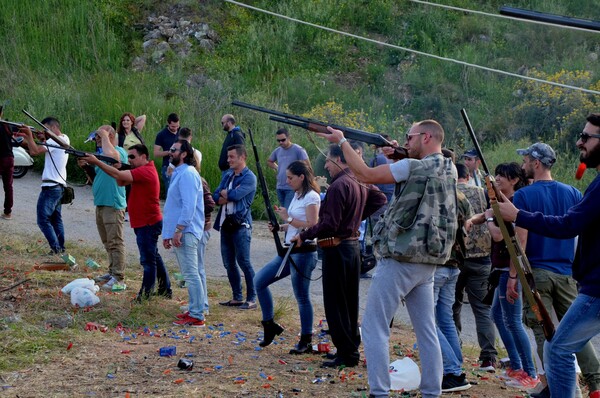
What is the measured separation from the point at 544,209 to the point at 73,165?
13571mm

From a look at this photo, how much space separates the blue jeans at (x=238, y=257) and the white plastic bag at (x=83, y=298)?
160cm

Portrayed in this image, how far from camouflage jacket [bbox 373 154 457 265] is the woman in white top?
2.22 metres

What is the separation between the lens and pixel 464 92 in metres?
23.2

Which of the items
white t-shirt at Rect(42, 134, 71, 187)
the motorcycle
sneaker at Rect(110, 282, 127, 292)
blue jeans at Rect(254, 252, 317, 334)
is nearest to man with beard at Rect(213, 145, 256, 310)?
sneaker at Rect(110, 282, 127, 292)

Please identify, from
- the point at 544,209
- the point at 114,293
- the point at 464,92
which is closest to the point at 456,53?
the point at 464,92

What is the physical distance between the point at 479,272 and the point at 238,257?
3.10 m

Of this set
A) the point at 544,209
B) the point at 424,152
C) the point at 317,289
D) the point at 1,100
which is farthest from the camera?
the point at 1,100

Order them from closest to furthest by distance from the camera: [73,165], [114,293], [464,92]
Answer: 1. [114,293]
2. [73,165]
3. [464,92]

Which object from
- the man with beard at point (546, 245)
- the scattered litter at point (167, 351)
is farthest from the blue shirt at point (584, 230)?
the scattered litter at point (167, 351)

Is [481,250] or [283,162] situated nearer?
[481,250]

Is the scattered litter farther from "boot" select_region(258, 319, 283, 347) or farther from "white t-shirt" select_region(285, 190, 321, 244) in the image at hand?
"white t-shirt" select_region(285, 190, 321, 244)

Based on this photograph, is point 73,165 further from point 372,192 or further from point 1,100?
point 372,192

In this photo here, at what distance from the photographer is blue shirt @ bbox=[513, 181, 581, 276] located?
6703mm

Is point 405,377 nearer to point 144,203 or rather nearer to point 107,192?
point 144,203
